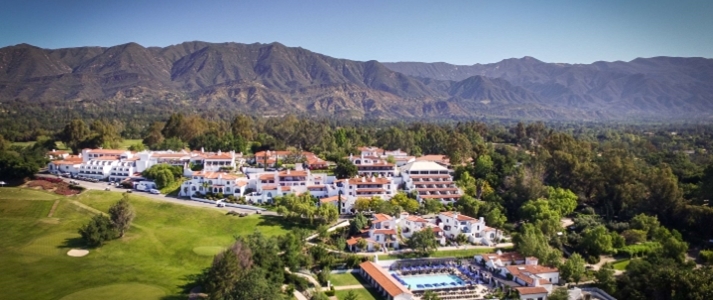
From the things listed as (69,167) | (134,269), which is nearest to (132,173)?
(69,167)

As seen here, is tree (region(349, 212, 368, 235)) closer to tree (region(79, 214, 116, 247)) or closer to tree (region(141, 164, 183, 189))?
tree (region(79, 214, 116, 247))

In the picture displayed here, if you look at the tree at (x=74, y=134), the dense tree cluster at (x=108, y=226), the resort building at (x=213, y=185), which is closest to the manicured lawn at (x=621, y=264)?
the resort building at (x=213, y=185)

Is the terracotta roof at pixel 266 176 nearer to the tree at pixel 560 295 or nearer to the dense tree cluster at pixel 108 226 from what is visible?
the dense tree cluster at pixel 108 226

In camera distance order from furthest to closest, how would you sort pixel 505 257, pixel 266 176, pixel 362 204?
pixel 266 176 < pixel 362 204 < pixel 505 257

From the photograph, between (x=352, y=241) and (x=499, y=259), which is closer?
(x=499, y=259)

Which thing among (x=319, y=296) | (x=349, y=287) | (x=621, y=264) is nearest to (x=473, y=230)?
(x=621, y=264)

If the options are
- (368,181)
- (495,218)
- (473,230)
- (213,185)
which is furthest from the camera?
(368,181)

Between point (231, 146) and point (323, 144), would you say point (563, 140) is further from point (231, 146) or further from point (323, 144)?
point (231, 146)

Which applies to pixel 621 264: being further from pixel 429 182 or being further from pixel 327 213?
pixel 327 213
